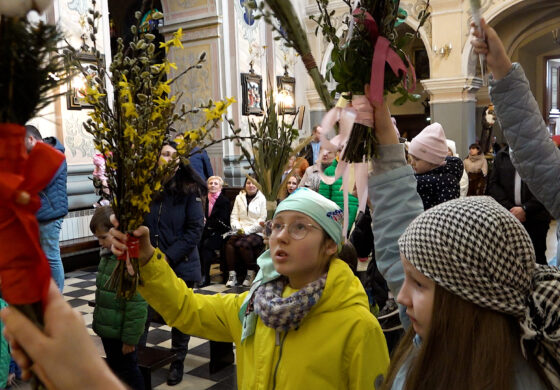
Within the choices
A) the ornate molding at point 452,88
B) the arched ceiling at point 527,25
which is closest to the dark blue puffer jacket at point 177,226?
the ornate molding at point 452,88

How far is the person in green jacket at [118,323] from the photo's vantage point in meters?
2.76

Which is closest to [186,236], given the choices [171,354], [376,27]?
[171,354]

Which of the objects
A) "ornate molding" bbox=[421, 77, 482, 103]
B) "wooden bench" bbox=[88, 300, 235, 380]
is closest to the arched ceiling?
"ornate molding" bbox=[421, 77, 482, 103]

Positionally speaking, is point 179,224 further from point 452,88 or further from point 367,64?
point 452,88

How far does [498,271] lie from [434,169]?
1.98 metres

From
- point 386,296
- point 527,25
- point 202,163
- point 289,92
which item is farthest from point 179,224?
point 527,25

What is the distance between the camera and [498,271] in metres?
0.89

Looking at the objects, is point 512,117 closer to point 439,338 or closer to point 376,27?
point 376,27

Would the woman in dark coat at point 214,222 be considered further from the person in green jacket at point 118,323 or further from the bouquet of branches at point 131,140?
the bouquet of branches at point 131,140

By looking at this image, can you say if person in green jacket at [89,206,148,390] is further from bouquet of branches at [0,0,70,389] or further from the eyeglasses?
bouquet of branches at [0,0,70,389]

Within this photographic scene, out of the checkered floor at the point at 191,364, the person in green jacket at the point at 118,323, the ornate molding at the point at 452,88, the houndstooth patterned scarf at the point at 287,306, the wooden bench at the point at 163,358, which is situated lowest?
the checkered floor at the point at 191,364

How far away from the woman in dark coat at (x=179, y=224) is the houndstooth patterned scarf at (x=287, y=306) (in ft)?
6.23

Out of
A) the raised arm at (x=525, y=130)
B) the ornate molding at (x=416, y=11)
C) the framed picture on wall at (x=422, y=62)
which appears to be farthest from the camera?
the framed picture on wall at (x=422, y=62)

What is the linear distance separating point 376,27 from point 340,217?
0.84 metres
